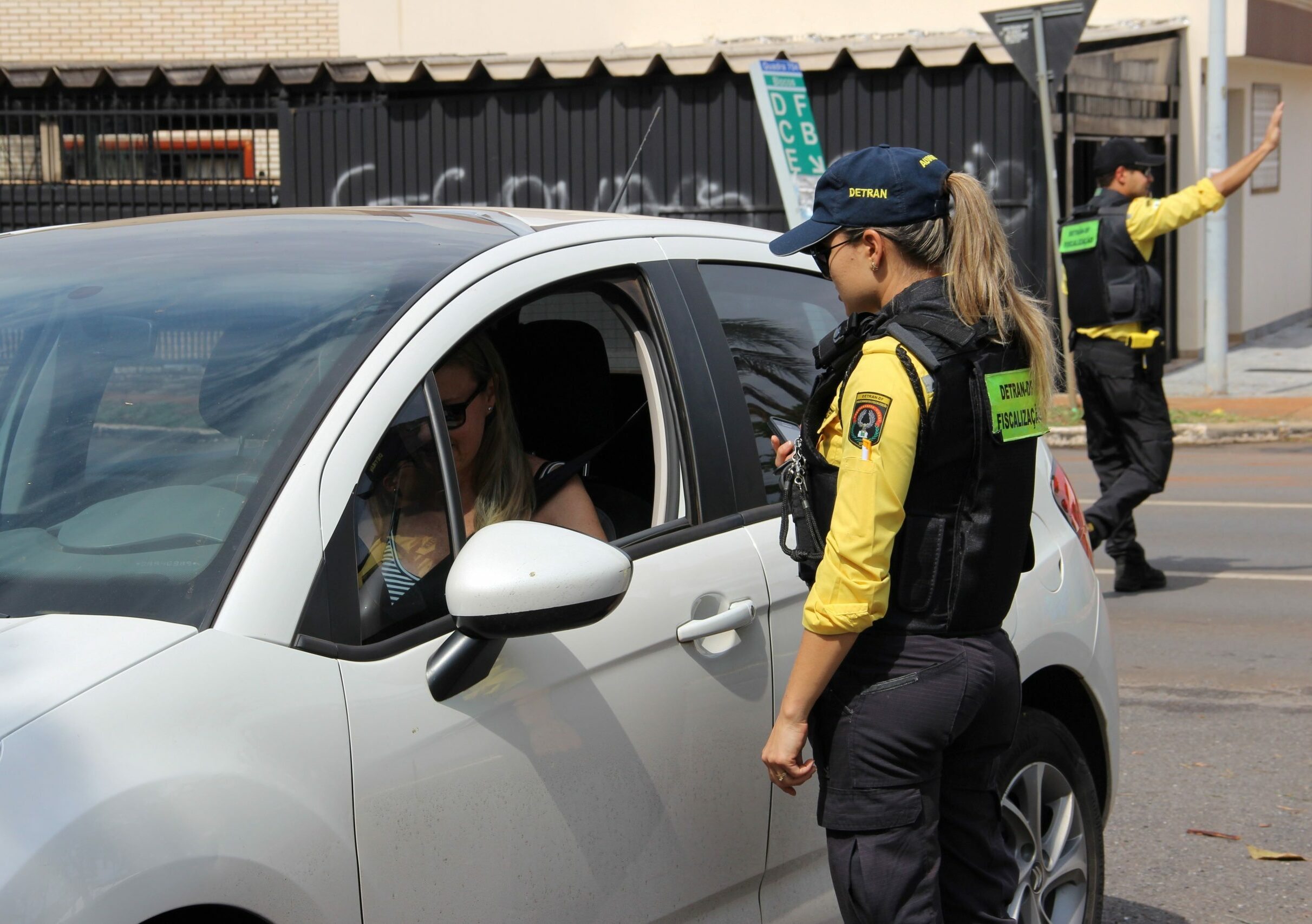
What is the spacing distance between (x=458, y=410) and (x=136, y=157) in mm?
16409

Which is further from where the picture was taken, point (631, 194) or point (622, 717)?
point (631, 194)

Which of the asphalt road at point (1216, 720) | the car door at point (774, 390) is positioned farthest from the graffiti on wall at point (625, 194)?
the car door at point (774, 390)

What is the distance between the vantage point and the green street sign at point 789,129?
1262 cm

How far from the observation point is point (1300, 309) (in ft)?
70.0

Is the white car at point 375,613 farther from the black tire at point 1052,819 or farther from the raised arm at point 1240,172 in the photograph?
the raised arm at point 1240,172

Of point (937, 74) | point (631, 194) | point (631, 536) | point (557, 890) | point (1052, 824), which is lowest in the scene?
point (1052, 824)

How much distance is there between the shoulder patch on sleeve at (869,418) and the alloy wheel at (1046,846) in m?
1.00

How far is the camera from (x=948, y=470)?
2.47 m

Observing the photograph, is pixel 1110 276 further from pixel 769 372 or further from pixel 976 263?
pixel 976 263

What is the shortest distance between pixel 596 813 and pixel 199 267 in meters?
1.16

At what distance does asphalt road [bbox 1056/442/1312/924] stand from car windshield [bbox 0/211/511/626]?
265 cm

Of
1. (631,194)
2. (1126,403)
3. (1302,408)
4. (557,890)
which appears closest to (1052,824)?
(557,890)

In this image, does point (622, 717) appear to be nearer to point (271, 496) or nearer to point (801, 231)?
point (271, 496)

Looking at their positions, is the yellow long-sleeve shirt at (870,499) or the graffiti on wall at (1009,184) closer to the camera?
the yellow long-sleeve shirt at (870,499)
